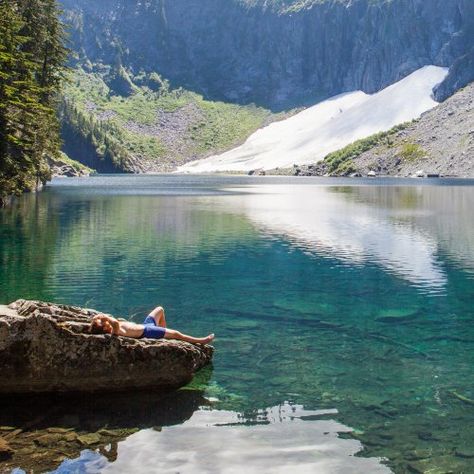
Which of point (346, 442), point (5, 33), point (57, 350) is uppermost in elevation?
point (5, 33)

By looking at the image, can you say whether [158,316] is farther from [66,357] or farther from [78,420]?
[78,420]

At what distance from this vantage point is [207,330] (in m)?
20.3

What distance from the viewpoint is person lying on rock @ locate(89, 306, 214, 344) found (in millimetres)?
14492

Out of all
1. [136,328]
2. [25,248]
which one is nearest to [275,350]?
[136,328]

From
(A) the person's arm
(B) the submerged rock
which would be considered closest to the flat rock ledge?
(A) the person's arm

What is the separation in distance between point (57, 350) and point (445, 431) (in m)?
8.22

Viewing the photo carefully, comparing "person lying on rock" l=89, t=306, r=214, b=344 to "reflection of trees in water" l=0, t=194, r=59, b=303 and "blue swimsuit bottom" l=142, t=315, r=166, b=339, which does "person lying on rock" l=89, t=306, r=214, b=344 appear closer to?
"blue swimsuit bottom" l=142, t=315, r=166, b=339

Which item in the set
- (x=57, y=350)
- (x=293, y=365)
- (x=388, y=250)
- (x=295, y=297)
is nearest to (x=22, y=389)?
(x=57, y=350)

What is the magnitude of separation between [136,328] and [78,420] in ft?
9.58

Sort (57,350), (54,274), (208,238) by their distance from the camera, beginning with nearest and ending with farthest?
(57,350) → (54,274) → (208,238)

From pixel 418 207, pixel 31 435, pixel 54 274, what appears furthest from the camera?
pixel 418 207

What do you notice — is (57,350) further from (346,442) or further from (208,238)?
(208,238)

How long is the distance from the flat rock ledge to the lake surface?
52 centimetres

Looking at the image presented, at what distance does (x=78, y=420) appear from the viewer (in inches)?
511
